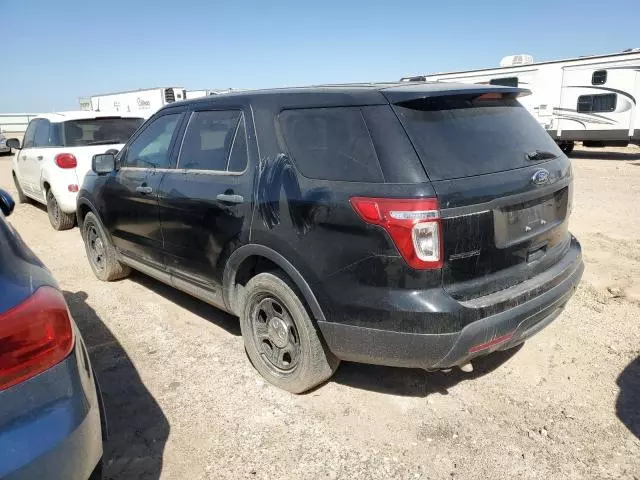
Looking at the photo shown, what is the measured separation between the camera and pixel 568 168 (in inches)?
121

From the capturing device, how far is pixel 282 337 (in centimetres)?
303

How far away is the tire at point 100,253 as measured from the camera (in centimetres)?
488

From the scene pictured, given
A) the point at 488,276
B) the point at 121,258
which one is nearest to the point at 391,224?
the point at 488,276

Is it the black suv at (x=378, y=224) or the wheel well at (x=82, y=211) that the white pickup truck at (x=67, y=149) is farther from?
the black suv at (x=378, y=224)

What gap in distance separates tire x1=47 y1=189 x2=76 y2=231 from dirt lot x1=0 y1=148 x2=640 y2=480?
361 centimetres

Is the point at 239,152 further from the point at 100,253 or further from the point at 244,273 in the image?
the point at 100,253

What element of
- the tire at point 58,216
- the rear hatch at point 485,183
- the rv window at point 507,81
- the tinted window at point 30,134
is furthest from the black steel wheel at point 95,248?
the rv window at point 507,81

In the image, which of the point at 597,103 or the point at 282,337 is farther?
the point at 597,103

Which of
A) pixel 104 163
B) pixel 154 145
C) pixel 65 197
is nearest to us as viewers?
pixel 154 145

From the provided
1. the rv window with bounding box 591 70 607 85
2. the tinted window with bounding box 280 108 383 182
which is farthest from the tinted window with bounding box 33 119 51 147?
the rv window with bounding box 591 70 607 85

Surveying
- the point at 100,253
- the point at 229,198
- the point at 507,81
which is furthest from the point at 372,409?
the point at 507,81

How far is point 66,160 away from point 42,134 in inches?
48.2

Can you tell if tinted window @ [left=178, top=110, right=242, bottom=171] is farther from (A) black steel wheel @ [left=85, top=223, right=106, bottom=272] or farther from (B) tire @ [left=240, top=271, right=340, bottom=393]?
(A) black steel wheel @ [left=85, top=223, right=106, bottom=272]

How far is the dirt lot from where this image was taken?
2477 millimetres
